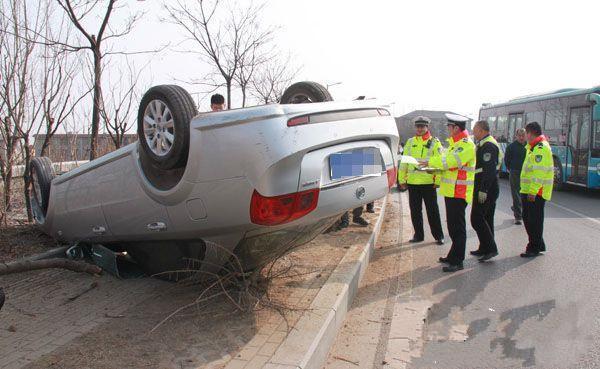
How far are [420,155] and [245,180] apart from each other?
4.54 meters

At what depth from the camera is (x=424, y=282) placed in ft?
18.3

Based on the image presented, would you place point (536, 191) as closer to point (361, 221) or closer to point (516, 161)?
point (361, 221)

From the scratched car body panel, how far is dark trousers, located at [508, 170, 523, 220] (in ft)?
19.8

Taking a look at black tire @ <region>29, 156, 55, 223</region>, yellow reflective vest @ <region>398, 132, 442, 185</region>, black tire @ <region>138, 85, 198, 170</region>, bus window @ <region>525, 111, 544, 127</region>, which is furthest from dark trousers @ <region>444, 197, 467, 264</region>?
bus window @ <region>525, 111, 544, 127</region>

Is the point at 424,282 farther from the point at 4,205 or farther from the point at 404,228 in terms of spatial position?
the point at 4,205

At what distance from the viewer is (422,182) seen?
7.18 m

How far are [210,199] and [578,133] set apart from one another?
14353 mm

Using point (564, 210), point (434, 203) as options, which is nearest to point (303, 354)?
point (434, 203)

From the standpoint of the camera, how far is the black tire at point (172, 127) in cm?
371

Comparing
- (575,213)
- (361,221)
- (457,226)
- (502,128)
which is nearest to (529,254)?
(457,226)

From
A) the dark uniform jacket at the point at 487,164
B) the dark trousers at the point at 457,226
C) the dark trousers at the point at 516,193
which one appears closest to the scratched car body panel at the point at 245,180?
the dark trousers at the point at 457,226

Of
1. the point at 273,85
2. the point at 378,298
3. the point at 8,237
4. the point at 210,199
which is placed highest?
the point at 273,85

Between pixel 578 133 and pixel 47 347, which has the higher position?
pixel 578 133

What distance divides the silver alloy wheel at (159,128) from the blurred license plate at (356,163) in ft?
3.98
